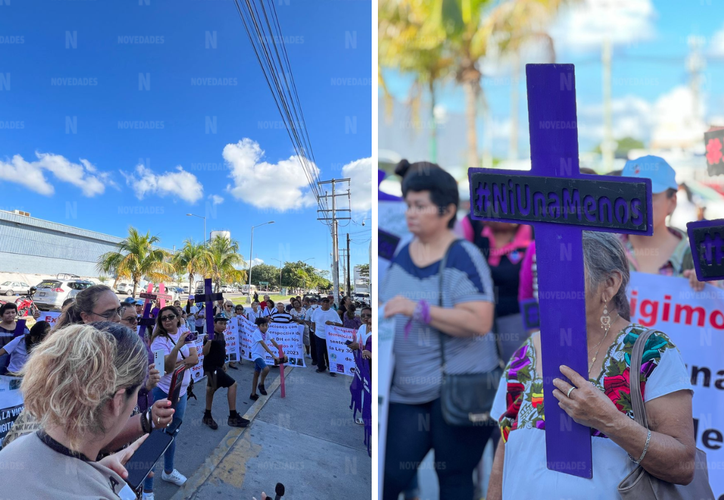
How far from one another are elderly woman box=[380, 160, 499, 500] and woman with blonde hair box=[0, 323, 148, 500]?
4.50ft

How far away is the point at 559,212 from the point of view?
150 centimetres

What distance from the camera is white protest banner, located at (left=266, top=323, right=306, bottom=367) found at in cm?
771

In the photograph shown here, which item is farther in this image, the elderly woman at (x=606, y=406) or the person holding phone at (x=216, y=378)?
the person holding phone at (x=216, y=378)

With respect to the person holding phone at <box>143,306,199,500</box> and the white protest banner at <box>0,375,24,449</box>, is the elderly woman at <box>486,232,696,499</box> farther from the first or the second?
the white protest banner at <box>0,375,24,449</box>

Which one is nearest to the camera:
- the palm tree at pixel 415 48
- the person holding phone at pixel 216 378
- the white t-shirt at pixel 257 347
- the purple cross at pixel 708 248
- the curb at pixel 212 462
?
the purple cross at pixel 708 248

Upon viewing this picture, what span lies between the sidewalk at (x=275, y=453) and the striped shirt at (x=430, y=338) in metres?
2.27

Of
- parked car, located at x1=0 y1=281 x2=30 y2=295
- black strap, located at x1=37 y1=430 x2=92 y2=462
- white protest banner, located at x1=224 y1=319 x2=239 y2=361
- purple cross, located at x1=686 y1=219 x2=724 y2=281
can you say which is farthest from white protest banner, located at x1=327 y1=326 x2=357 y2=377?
parked car, located at x1=0 y1=281 x2=30 y2=295

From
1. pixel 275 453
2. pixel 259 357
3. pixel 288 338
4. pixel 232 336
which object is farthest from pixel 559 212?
pixel 232 336

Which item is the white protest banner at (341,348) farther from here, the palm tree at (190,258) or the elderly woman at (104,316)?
the palm tree at (190,258)

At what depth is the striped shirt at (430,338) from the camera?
228cm

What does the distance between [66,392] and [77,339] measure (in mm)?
146

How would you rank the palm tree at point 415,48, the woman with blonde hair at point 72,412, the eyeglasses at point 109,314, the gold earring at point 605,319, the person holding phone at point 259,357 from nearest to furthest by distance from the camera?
the woman with blonde hair at point 72,412
the gold earring at point 605,319
the palm tree at point 415,48
the eyeglasses at point 109,314
the person holding phone at point 259,357

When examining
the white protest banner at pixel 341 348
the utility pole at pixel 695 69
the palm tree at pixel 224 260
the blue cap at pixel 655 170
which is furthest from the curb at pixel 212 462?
the palm tree at pixel 224 260

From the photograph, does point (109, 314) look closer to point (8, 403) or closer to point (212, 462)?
point (8, 403)
